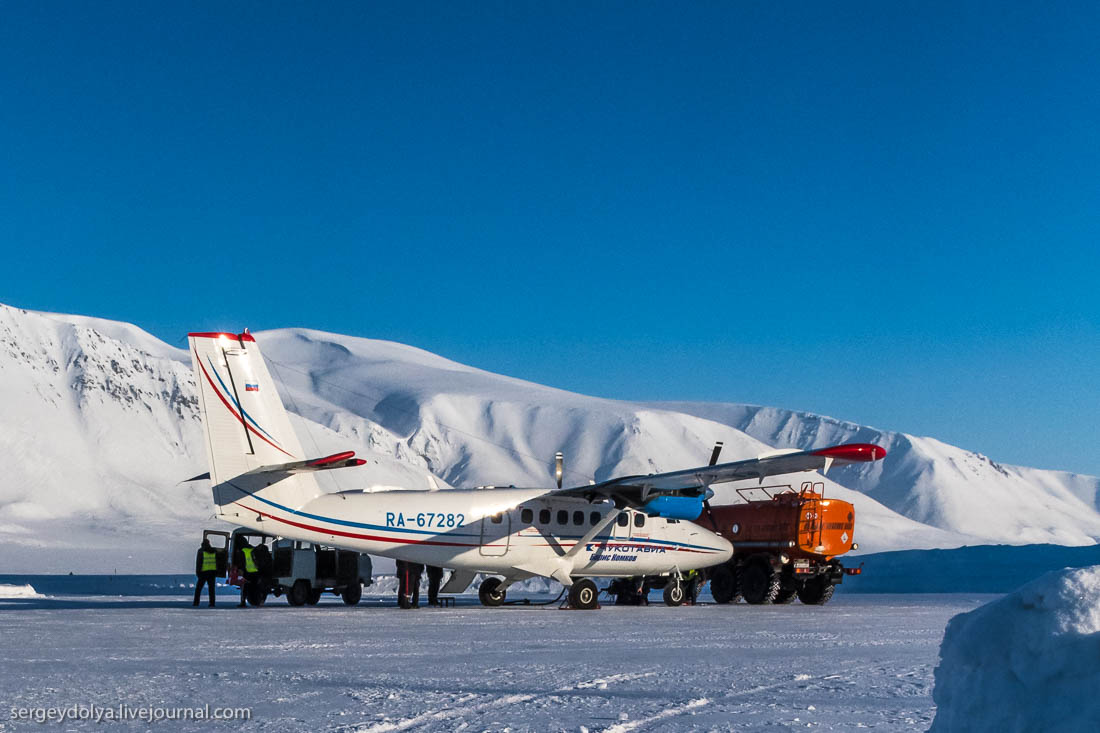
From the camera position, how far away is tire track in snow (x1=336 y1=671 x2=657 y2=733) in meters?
7.93

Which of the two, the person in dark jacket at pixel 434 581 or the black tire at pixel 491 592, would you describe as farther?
the black tire at pixel 491 592

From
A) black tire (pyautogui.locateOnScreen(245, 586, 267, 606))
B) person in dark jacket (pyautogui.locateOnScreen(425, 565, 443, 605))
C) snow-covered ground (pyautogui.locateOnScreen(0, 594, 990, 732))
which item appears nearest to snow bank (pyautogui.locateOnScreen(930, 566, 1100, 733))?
snow-covered ground (pyautogui.locateOnScreen(0, 594, 990, 732))

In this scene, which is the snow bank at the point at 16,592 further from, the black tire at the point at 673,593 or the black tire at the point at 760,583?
the black tire at the point at 760,583

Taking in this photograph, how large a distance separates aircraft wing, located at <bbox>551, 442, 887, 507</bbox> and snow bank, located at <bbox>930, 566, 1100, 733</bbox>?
1671cm

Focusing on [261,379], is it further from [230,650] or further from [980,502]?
[980,502]

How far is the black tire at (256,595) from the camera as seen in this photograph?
26.3m

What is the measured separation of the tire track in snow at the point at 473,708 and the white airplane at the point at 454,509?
1145cm

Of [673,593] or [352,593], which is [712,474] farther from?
[352,593]

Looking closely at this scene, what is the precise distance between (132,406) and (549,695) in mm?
129254

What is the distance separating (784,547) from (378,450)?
115 m

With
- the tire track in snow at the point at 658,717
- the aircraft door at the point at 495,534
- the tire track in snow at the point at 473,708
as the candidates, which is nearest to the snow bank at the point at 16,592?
the aircraft door at the point at 495,534

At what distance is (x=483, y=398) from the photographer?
169 m

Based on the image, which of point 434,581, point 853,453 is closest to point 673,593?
point 434,581

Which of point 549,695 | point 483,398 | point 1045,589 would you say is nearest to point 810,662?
point 549,695
